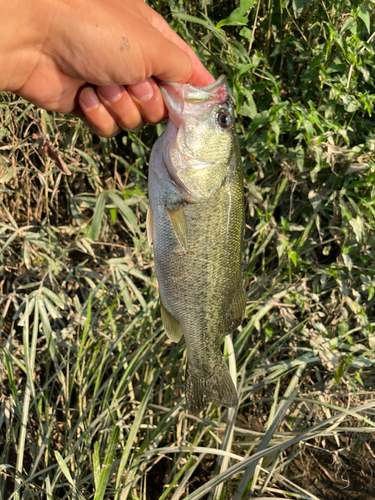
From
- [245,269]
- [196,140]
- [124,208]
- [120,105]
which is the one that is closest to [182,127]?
[196,140]

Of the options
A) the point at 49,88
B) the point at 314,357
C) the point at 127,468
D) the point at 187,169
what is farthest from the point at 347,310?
the point at 49,88

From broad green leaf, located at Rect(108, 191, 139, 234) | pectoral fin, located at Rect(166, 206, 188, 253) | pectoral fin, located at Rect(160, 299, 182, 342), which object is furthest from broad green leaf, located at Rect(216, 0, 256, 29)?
pectoral fin, located at Rect(160, 299, 182, 342)

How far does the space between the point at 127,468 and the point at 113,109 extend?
178 cm

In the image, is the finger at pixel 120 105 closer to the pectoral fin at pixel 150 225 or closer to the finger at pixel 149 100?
the finger at pixel 149 100

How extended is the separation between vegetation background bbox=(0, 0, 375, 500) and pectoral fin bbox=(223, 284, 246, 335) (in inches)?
26.0

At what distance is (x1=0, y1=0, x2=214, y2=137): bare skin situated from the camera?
1.38m

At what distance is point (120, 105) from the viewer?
1680 millimetres

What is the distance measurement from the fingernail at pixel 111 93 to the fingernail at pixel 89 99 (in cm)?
3

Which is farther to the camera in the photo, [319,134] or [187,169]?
[319,134]

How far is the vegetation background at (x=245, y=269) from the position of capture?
7.86 ft

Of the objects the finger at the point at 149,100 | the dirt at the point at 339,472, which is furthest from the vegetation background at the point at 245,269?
the finger at the point at 149,100

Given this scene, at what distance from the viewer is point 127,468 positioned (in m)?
2.28

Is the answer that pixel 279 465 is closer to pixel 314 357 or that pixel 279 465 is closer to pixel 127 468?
pixel 314 357

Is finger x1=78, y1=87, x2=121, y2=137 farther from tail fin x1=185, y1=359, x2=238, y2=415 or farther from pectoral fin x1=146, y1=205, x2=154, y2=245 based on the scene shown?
tail fin x1=185, y1=359, x2=238, y2=415
